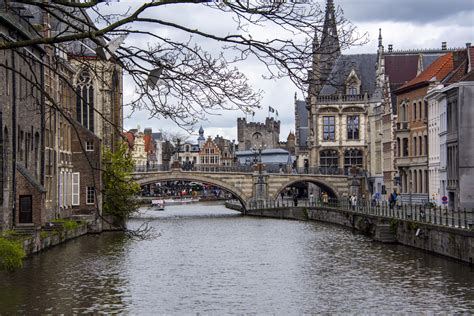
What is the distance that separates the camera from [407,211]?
159ft

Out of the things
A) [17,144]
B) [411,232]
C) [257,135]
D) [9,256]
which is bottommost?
[9,256]

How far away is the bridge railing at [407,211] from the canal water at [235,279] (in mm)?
1435

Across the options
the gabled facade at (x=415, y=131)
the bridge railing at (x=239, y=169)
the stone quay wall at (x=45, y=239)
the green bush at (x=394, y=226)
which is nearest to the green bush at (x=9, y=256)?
the stone quay wall at (x=45, y=239)

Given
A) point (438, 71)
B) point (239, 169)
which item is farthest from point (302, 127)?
point (438, 71)

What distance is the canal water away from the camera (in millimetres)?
23984

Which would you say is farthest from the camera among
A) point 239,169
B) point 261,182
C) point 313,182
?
point 313,182

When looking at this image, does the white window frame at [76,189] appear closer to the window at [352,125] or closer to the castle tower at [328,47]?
the castle tower at [328,47]

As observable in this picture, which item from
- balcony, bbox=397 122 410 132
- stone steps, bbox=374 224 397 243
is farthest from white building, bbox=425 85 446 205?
stone steps, bbox=374 224 397 243

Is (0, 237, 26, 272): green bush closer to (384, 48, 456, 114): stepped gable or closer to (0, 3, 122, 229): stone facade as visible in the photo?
(0, 3, 122, 229): stone facade

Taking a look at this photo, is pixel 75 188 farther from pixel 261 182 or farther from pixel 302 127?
pixel 302 127

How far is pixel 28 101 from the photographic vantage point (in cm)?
4425

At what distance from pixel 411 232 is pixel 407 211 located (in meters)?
7.71

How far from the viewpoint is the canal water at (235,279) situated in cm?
2398

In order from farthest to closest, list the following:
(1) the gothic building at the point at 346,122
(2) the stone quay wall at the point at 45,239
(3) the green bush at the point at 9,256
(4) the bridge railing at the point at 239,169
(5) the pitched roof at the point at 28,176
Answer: (1) the gothic building at the point at 346,122 → (4) the bridge railing at the point at 239,169 → (5) the pitched roof at the point at 28,176 → (2) the stone quay wall at the point at 45,239 → (3) the green bush at the point at 9,256
